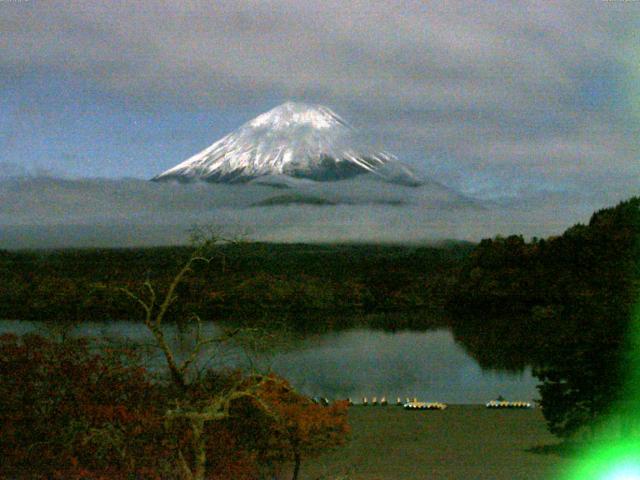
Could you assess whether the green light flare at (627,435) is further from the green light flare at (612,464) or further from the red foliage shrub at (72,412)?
the red foliage shrub at (72,412)

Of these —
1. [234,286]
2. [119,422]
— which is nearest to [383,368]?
[234,286]

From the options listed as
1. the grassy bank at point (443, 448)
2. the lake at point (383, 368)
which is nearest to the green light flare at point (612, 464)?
the grassy bank at point (443, 448)

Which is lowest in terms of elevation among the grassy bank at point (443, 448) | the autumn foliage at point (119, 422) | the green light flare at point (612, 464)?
the grassy bank at point (443, 448)

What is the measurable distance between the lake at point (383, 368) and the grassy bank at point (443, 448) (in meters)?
3.38

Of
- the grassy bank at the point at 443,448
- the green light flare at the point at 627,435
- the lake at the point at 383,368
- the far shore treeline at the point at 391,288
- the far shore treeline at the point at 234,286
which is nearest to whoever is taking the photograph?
the green light flare at the point at 627,435

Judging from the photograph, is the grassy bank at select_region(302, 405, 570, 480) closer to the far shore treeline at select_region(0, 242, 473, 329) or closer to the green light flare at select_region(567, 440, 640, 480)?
the green light flare at select_region(567, 440, 640, 480)

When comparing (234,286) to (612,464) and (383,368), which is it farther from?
(612,464)

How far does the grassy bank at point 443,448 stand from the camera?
11.4m

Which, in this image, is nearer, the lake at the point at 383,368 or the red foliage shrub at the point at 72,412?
the red foliage shrub at the point at 72,412

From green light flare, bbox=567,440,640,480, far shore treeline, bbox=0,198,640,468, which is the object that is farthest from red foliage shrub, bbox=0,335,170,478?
far shore treeline, bbox=0,198,640,468

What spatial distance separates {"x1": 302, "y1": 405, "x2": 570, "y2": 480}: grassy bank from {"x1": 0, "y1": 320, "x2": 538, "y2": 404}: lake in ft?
11.1

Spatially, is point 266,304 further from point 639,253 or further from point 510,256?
point 639,253

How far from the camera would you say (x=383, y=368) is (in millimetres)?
31812

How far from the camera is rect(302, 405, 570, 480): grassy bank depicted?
1138 centimetres
